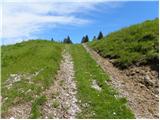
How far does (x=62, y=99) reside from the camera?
23.5m

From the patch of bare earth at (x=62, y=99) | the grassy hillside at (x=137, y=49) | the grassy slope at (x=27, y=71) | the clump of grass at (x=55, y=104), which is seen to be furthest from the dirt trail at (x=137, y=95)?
the grassy slope at (x=27, y=71)

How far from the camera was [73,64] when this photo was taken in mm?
37281

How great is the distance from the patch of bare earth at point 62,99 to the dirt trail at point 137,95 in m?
3.51

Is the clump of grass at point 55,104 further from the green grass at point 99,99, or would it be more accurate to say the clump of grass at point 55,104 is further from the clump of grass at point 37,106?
the green grass at point 99,99

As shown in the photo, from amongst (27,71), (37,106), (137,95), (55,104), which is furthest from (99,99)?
(27,71)

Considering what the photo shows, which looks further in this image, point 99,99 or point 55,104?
point 99,99

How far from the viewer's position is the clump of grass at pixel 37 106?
792 inches

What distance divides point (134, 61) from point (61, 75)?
7.41m

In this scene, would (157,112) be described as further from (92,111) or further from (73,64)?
(73,64)

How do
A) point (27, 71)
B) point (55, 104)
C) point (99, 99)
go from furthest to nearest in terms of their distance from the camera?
point (27, 71) → point (99, 99) → point (55, 104)

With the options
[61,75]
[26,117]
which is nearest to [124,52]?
[61,75]

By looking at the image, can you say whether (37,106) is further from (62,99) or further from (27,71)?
(27,71)

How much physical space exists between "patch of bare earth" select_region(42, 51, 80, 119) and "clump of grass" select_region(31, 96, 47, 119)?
0.84ft

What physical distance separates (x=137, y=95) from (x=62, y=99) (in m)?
5.49
